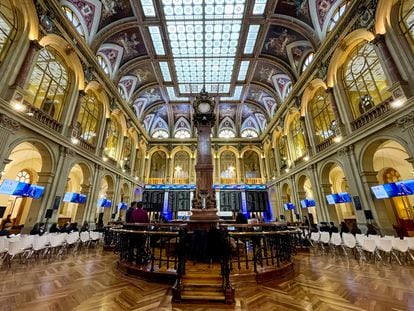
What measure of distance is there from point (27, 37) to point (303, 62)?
14.9 meters

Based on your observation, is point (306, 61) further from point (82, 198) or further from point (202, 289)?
point (82, 198)

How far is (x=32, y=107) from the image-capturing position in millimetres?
7273

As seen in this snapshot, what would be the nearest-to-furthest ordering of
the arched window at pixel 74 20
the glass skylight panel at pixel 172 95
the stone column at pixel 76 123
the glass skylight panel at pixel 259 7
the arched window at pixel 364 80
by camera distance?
the arched window at pixel 364 80
the arched window at pixel 74 20
the stone column at pixel 76 123
the glass skylight panel at pixel 259 7
the glass skylight panel at pixel 172 95

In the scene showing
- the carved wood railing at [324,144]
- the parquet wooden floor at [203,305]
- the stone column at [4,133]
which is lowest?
the parquet wooden floor at [203,305]

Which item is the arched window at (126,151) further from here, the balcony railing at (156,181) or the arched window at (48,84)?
the arched window at (48,84)

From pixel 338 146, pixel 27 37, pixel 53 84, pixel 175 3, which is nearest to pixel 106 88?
pixel 53 84

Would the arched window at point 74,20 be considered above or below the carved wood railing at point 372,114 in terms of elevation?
above

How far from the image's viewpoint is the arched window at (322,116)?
1055 centimetres

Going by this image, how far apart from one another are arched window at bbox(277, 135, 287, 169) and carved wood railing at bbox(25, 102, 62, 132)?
1555cm

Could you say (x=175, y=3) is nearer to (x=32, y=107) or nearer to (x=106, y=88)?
(x=106, y=88)

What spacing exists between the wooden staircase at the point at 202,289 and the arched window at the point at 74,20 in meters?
12.4

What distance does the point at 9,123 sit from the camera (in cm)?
627

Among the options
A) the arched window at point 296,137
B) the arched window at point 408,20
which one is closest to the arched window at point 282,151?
the arched window at point 296,137

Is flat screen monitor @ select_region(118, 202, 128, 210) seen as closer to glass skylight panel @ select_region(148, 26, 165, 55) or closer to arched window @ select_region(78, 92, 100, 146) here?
arched window @ select_region(78, 92, 100, 146)
